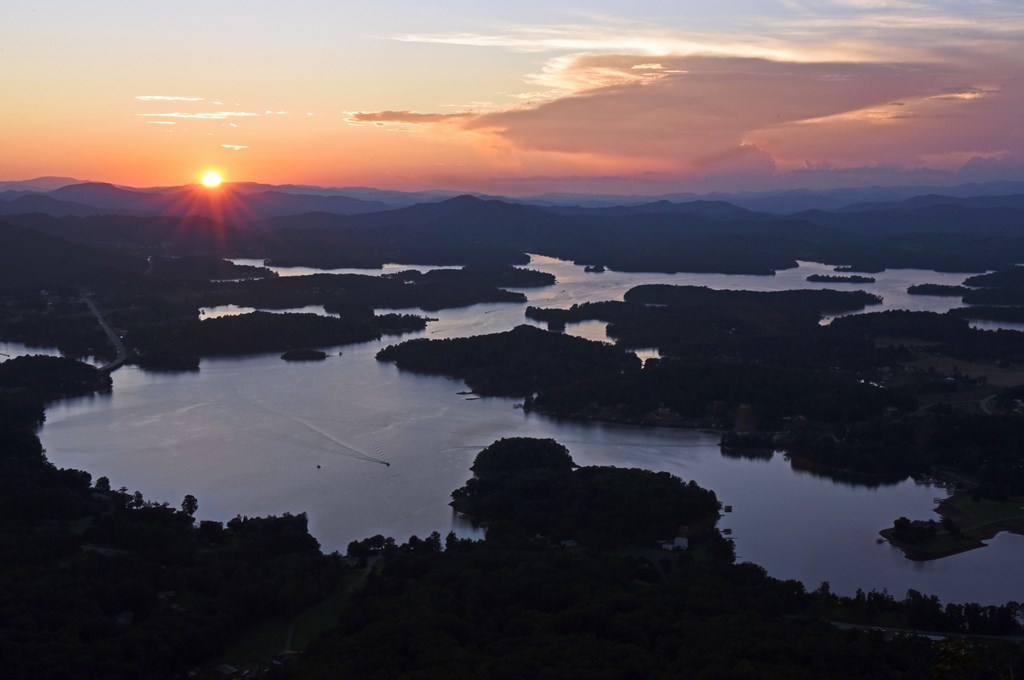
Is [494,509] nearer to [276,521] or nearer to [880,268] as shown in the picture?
[276,521]

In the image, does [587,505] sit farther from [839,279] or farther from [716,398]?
[839,279]

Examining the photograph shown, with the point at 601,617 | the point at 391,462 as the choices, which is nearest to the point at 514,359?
the point at 391,462

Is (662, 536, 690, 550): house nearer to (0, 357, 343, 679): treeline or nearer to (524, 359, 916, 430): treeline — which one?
(0, 357, 343, 679): treeline

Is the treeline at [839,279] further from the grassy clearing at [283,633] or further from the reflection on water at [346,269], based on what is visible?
the grassy clearing at [283,633]

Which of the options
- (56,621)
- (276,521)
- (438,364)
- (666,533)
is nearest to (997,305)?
(438,364)

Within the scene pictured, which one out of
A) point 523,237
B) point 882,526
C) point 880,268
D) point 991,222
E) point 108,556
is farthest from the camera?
point 991,222

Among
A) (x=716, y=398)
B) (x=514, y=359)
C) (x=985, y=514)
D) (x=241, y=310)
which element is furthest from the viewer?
(x=241, y=310)

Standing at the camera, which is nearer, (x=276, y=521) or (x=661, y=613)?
(x=661, y=613)

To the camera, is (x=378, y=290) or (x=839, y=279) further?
(x=839, y=279)
